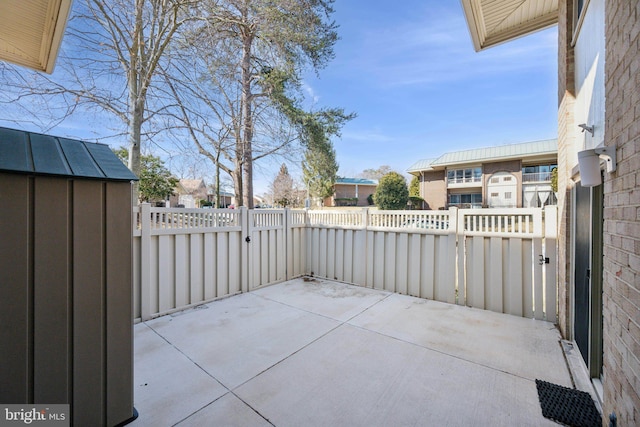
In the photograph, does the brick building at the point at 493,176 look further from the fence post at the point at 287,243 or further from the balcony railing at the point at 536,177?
the fence post at the point at 287,243

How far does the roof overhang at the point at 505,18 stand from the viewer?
3479 mm

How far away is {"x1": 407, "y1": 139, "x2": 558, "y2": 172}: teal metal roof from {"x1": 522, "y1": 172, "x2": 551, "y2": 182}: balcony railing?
1600mm

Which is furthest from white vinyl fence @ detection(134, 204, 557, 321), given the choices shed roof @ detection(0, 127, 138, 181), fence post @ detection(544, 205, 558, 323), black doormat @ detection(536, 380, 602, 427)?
shed roof @ detection(0, 127, 138, 181)

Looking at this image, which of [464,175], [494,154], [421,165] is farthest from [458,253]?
[421,165]

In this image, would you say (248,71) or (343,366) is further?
(248,71)

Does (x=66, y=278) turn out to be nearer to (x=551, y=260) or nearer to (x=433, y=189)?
(x=551, y=260)

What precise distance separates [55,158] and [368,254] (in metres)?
4.52

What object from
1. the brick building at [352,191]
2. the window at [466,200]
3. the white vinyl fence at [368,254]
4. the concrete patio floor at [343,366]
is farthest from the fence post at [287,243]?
the brick building at [352,191]

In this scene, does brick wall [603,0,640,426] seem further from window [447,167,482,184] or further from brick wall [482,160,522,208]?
window [447,167,482,184]

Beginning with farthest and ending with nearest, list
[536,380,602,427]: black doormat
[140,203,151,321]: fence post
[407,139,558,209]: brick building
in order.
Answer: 1. [407,139,558,209]: brick building
2. [140,203,151,321]: fence post
3. [536,380,602,427]: black doormat

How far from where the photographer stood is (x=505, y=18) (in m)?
3.79

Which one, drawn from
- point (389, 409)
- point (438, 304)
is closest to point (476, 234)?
point (438, 304)

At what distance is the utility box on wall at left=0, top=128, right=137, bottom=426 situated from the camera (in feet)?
4.80

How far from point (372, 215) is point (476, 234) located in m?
1.77
